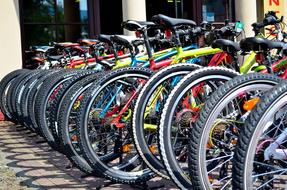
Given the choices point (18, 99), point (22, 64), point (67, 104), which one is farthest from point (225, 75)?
point (22, 64)

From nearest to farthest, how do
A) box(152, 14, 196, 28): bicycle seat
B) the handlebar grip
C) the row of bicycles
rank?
1. the row of bicycles
2. box(152, 14, 196, 28): bicycle seat
3. the handlebar grip

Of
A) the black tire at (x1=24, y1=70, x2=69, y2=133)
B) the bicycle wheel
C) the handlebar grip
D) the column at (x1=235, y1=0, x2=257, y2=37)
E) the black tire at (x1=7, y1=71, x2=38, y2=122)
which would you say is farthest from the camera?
the column at (x1=235, y1=0, x2=257, y2=37)

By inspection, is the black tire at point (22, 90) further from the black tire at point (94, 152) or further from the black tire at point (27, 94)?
the black tire at point (94, 152)

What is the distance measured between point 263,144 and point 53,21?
28.7 ft

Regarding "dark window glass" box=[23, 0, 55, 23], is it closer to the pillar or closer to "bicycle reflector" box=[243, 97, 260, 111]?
the pillar

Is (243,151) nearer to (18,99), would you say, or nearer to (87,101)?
(87,101)

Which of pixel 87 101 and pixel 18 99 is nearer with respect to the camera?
pixel 87 101

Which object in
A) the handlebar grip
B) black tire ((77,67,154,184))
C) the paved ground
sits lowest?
the paved ground

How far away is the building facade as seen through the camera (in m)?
9.33

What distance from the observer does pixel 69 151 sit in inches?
157

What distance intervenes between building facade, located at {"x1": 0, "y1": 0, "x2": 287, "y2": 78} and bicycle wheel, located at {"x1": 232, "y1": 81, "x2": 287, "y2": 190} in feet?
24.3

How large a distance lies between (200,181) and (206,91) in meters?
1.06

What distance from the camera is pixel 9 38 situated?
30.5 feet

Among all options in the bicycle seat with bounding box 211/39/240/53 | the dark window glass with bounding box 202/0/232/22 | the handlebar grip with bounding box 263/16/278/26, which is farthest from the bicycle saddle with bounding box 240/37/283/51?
the dark window glass with bounding box 202/0/232/22
